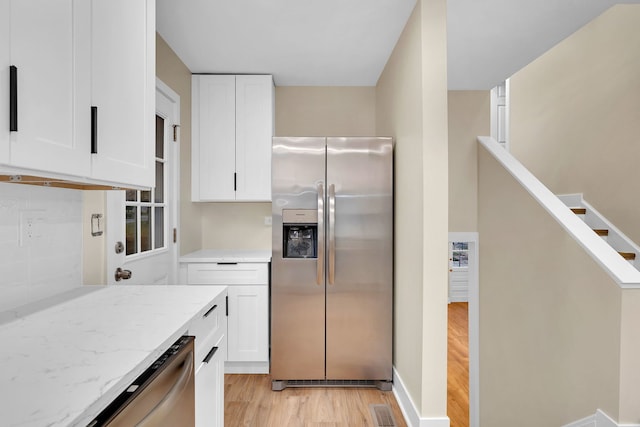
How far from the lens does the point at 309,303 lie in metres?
2.51

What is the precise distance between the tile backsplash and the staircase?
3555 millimetres

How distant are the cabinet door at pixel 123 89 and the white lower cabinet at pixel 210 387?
0.78 meters

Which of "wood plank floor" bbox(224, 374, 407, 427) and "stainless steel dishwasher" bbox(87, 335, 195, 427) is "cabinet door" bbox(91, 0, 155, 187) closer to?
"stainless steel dishwasher" bbox(87, 335, 195, 427)

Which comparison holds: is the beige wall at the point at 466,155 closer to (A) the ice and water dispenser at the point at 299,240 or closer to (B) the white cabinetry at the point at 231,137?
(A) the ice and water dispenser at the point at 299,240

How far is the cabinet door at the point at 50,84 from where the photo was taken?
820mm

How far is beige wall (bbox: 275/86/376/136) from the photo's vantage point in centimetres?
331

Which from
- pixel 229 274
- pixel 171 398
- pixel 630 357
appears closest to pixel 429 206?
pixel 630 357

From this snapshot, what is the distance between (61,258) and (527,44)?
3204mm

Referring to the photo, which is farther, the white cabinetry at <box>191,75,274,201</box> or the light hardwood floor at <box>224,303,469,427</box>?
the white cabinetry at <box>191,75,274,201</box>

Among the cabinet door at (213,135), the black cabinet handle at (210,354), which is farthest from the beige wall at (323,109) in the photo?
the black cabinet handle at (210,354)

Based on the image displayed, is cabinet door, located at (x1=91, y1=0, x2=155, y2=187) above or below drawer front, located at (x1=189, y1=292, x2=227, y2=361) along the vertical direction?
above

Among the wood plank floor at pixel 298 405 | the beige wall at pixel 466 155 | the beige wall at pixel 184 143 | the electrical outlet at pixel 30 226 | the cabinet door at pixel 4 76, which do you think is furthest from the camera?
the beige wall at pixel 466 155

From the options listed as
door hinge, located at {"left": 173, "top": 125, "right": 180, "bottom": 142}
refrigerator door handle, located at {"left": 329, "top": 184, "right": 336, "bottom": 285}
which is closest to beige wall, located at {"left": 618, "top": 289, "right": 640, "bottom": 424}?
refrigerator door handle, located at {"left": 329, "top": 184, "right": 336, "bottom": 285}

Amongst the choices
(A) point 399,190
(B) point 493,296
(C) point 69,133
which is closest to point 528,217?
(B) point 493,296
